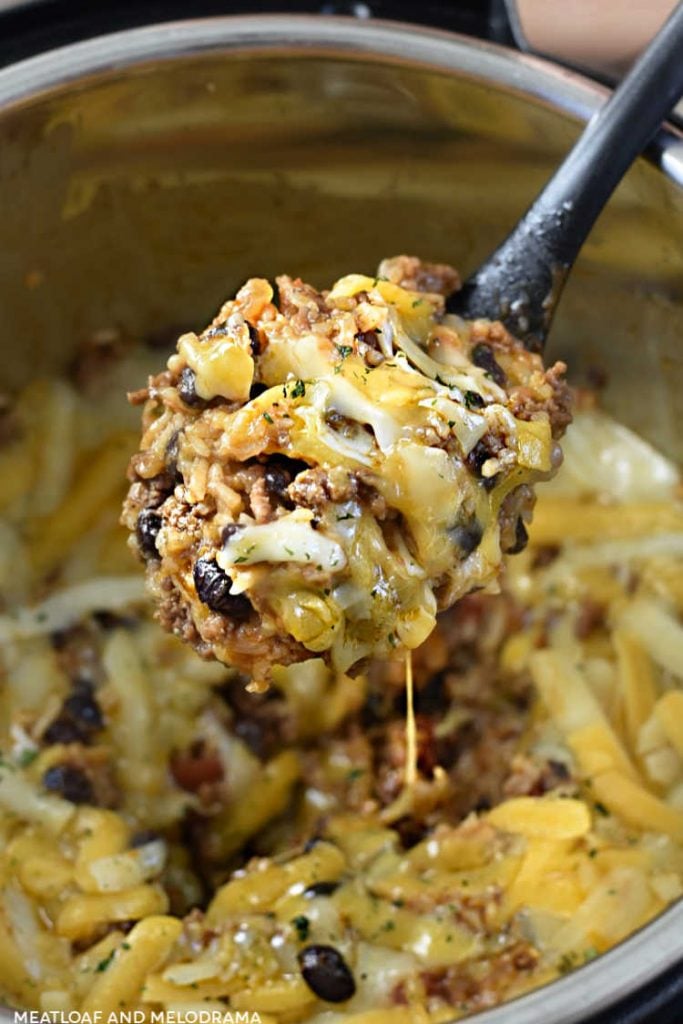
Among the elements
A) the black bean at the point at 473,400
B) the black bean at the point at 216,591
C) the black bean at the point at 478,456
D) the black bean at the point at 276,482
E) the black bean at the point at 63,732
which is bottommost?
the black bean at the point at 63,732

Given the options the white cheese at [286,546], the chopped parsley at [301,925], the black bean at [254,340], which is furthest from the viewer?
the chopped parsley at [301,925]

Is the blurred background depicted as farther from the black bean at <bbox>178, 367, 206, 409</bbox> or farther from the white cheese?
the white cheese

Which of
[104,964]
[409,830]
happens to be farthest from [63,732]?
[409,830]

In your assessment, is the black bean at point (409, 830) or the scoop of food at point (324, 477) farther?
the black bean at point (409, 830)

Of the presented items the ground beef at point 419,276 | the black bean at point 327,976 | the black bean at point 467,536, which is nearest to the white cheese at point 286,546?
the black bean at point 467,536

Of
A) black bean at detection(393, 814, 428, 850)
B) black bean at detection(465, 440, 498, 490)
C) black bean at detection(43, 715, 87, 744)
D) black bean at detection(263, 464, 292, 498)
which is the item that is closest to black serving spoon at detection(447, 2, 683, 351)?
black bean at detection(465, 440, 498, 490)

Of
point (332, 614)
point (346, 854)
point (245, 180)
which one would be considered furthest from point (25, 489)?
point (332, 614)

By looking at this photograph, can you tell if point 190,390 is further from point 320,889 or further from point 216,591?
point 320,889

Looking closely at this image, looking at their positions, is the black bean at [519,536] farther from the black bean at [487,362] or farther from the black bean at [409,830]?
the black bean at [409,830]
